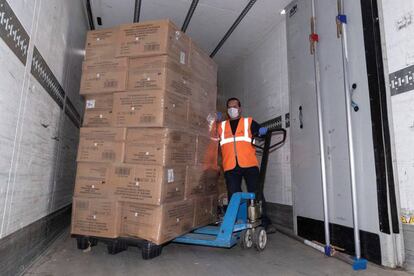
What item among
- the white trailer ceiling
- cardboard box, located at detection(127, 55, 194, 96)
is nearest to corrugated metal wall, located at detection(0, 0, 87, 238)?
the white trailer ceiling

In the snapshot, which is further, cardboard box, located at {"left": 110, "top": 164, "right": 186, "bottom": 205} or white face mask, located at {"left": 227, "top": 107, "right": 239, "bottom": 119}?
white face mask, located at {"left": 227, "top": 107, "right": 239, "bottom": 119}

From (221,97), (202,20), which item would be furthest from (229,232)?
(221,97)

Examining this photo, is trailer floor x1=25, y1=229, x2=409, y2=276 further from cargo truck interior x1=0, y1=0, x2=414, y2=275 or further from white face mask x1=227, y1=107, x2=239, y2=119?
white face mask x1=227, y1=107, x2=239, y2=119

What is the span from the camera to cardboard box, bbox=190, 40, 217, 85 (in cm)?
341

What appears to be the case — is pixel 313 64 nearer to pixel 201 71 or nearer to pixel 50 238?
pixel 201 71

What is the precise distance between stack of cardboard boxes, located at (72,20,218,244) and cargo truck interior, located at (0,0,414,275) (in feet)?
1.03

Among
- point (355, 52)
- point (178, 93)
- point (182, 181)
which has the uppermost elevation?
point (355, 52)

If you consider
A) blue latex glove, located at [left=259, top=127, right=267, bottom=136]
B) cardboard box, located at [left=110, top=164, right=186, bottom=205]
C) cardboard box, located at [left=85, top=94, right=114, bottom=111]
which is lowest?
cardboard box, located at [left=110, top=164, right=186, bottom=205]

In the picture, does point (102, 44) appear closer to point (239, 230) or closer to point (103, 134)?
point (103, 134)

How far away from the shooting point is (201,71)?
142 inches

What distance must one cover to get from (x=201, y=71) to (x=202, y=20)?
145 cm

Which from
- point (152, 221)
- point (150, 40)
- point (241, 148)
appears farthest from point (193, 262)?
point (150, 40)

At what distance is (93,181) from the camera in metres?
2.96

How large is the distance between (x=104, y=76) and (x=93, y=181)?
109 centimetres
